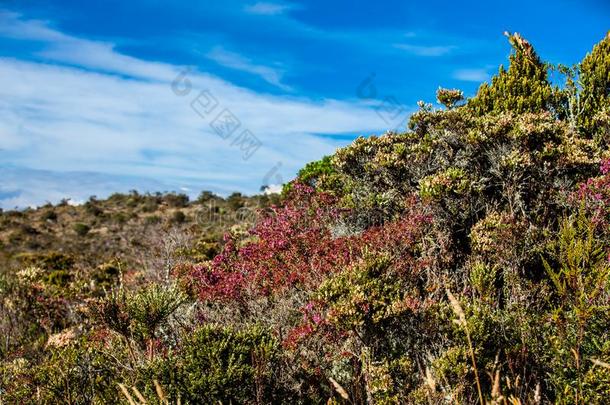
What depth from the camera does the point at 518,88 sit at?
1361cm

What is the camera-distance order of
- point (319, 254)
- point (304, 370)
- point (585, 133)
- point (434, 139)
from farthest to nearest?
point (585, 133), point (434, 139), point (319, 254), point (304, 370)

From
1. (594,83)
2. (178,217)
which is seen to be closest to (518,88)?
(594,83)

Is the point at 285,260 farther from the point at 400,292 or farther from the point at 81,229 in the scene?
the point at 81,229

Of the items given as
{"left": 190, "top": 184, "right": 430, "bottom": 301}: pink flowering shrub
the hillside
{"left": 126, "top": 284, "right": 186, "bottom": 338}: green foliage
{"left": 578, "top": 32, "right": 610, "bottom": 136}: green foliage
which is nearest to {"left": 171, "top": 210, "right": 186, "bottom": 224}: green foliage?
the hillside

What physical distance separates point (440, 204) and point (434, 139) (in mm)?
1889

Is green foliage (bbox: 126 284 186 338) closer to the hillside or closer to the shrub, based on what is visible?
the hillside

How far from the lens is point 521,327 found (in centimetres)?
642

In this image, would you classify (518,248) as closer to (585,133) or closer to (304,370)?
(304,370)

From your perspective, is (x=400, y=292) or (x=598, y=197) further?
(x=598, y=197)

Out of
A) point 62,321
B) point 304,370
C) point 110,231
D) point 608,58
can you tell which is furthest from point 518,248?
point 110,231

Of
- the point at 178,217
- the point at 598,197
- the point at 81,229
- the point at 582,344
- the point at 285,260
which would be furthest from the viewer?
the point at 178,217

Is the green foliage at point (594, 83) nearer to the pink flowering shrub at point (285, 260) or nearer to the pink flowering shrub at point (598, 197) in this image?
the pink flowering shrub at point (598, 197)

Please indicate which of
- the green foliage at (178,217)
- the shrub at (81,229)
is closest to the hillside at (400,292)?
the green foliage at (178,217)

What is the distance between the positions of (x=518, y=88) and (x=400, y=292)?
839 centimetres
